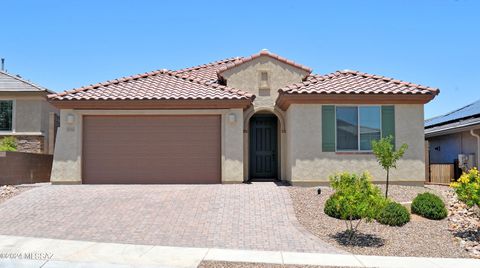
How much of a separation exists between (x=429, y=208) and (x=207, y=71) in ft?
39.7

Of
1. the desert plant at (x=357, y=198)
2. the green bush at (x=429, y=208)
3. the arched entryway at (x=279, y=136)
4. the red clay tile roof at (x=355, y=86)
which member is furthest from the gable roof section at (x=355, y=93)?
the desert plant at (x=357, y=198)

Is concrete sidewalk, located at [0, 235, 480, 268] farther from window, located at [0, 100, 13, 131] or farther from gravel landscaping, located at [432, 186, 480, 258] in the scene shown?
window, located at [0, 100, 13, 131]

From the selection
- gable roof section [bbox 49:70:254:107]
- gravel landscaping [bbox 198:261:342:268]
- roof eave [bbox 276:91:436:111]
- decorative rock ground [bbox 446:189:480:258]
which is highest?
gable roof section [bbox 49:70:254:107]

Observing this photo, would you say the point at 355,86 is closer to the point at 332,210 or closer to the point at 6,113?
the point at 332,210

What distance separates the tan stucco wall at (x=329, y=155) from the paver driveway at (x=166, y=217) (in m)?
1.34

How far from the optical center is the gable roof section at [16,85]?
20.8 metres

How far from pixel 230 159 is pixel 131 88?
15.6 feet

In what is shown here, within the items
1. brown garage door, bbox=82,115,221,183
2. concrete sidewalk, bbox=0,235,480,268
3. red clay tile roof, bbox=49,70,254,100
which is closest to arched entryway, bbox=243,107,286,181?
red clay tile roof, bbox=49,70,254,100

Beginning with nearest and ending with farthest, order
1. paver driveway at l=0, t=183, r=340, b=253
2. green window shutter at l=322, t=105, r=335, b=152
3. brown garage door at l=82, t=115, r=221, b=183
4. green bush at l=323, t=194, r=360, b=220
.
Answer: paver driveway at l=0, t=183, r=340, b=253, green bush at l=323, t=194, r=360, b=220, green window shutter at l=322, t=105, r=335, b=152, brown garage door at l=82, t=115, r=221, b=183

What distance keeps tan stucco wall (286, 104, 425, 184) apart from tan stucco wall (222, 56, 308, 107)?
2.17 metres

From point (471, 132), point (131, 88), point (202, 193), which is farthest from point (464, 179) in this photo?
point (131, 88)

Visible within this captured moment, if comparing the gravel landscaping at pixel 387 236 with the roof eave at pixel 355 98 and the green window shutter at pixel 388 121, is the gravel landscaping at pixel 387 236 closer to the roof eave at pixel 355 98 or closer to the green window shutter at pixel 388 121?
the roof eave at pixel 355 98

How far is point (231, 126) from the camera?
622 inches

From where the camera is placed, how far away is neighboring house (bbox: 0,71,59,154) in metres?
20.8
